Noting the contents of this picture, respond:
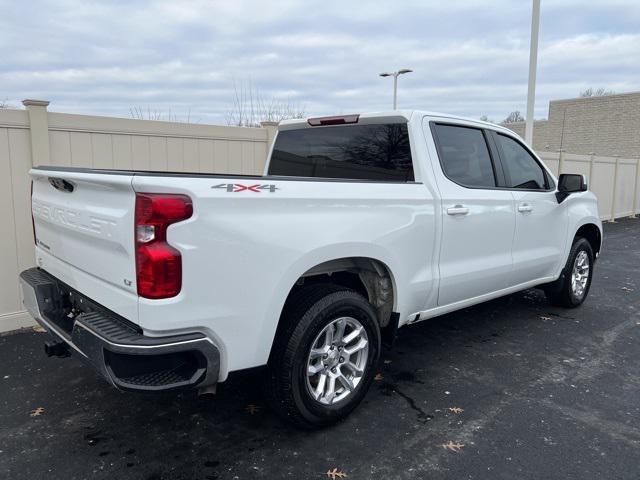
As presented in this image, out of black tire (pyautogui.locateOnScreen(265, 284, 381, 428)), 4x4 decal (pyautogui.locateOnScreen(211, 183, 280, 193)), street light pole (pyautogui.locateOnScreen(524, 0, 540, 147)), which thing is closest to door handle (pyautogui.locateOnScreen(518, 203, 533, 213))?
black tire (pyautogui.locateOnScreen(265, 284, 381, 428))

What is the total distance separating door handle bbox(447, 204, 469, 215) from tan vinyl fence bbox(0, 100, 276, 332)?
3367 millimetres

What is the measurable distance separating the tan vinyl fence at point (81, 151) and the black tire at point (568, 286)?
3827 mm

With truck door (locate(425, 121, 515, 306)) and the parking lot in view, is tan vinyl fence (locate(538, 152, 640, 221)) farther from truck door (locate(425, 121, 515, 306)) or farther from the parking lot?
the parking lot

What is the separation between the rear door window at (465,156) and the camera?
4.03 m

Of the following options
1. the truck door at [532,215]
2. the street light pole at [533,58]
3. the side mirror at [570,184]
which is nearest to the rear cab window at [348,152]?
the truck door at [532,215]

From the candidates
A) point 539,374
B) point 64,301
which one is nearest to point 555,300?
point 539,374

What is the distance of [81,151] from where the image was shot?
530 centimetres

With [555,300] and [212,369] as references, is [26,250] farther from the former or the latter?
[555,300]

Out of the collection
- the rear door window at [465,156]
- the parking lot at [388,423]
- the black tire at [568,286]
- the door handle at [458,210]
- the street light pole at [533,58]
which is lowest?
the parking lot at [388,423]

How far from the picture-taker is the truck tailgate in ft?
8.10

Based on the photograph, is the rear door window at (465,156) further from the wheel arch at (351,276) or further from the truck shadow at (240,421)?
the truck shadow at (240,421)

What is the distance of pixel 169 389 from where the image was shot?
2494 mm

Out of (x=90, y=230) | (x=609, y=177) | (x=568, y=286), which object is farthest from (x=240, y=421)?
(x=609, y=177)

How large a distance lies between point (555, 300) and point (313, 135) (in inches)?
141
